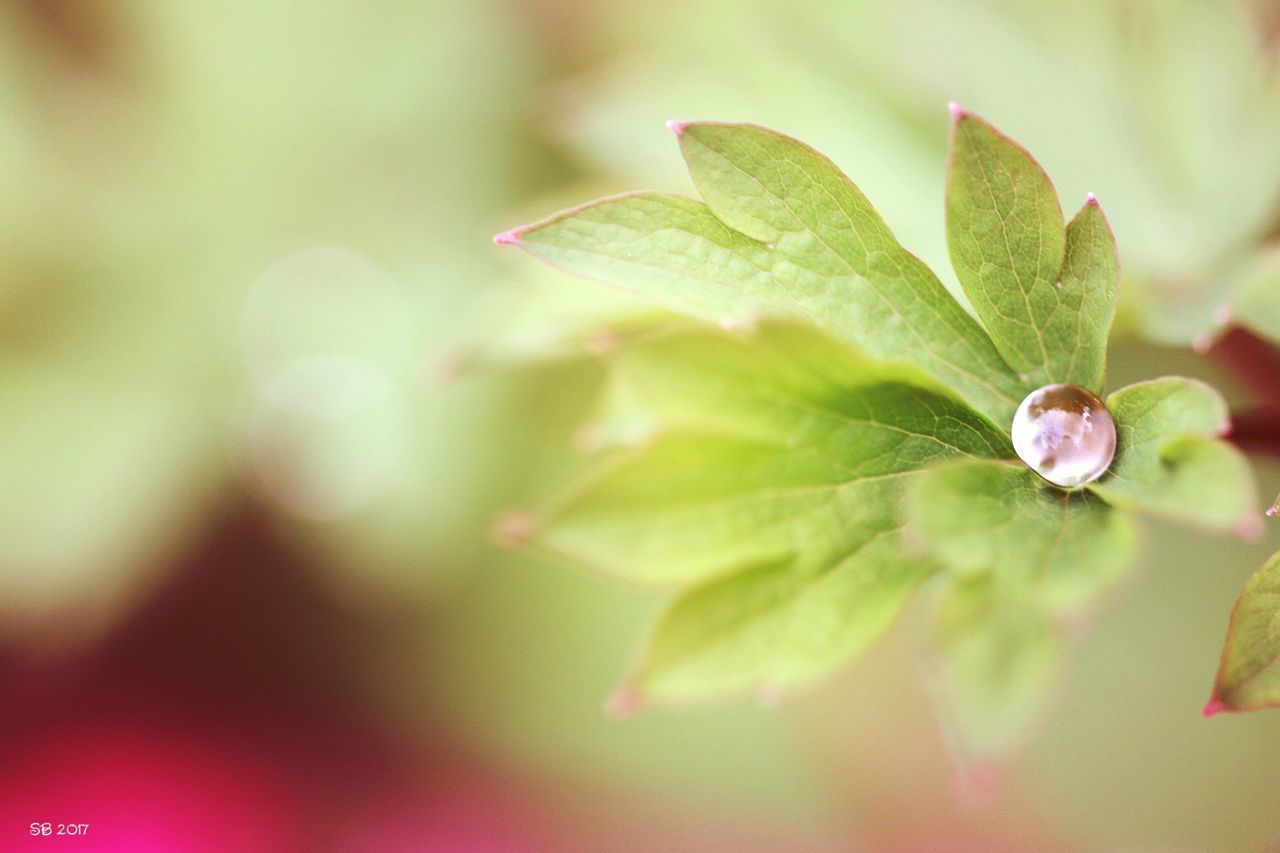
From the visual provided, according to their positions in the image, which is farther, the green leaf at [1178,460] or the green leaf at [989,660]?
the green leaf at [989,660]

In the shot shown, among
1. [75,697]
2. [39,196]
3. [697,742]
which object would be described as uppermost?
[39,196]

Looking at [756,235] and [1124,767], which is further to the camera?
[1124,767]

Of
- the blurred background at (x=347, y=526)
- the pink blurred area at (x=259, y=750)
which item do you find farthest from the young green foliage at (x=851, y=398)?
the pink blurred area at (x=259, y=750)

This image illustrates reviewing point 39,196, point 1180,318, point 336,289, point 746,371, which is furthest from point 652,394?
point 39,196

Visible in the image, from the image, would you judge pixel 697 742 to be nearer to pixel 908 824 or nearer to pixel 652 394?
pixel 908 824

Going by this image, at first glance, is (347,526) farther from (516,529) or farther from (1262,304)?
(1262,304)

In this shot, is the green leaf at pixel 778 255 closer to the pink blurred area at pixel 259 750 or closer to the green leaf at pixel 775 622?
the green leaf at pixel 775 622

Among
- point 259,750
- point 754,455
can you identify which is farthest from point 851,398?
point 259,750
